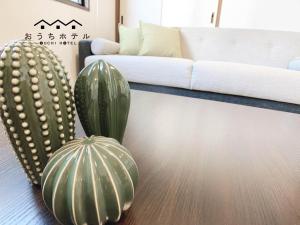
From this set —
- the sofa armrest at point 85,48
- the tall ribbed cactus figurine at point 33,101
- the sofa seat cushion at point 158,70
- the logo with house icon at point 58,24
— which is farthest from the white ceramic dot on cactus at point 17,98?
the sofa armrest at point 85,48

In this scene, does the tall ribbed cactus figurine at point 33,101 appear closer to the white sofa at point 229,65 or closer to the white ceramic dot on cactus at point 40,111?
the white ceramic dot on cactus at point 40,111

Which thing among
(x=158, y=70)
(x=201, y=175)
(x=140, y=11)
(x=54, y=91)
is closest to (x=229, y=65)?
(x=158, y=70)

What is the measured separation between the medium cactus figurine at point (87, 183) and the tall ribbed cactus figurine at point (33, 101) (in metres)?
0.05

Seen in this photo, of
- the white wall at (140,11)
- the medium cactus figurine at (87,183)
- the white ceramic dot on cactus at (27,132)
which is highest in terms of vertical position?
the white wall at (140,11)

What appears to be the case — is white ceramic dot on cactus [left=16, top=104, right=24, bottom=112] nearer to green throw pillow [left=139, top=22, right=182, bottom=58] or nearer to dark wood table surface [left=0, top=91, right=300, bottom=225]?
dark wood table surface [left=0, top=91, right=300, bottom=225]

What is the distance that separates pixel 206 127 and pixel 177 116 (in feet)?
0.35

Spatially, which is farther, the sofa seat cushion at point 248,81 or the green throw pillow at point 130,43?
the green throw pillow at point 130,43

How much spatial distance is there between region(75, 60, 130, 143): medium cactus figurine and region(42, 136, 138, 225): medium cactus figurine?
11cm

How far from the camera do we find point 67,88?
28cm

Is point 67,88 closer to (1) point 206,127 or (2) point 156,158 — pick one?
(2) point 156,158

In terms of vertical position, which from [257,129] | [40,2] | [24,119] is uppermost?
[40,2]

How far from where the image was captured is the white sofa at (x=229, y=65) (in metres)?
1.57

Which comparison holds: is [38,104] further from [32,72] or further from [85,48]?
[85,48]

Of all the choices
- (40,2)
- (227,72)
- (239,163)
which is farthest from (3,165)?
(40,2)
